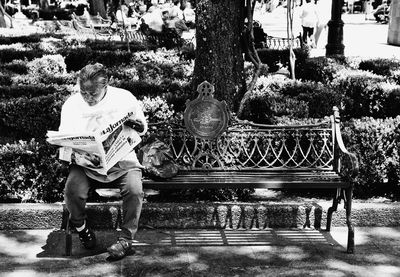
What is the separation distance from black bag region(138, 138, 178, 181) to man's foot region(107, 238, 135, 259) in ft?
2.12

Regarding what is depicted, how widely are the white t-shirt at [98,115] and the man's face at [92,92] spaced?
0.03 meters

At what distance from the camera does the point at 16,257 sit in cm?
484

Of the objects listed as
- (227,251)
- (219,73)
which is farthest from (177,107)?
(227,251)

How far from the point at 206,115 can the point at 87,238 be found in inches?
58.1

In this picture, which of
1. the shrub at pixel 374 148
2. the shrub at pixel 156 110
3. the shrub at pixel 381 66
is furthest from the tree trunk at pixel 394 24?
the shrub at pixel 374 148

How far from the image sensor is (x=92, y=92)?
4793 mm

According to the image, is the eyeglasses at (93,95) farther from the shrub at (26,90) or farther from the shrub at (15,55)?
the shrub at (15,55)

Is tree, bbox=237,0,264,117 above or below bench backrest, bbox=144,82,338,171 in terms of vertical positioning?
above

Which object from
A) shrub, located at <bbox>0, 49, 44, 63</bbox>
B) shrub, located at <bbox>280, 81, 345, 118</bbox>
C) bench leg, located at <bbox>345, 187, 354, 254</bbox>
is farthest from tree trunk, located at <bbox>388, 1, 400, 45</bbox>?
bench leg, located at <bbox>345, 187, 354, 254</bbox>

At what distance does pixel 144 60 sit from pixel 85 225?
8.60 m

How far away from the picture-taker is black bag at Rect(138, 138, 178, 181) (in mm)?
5219

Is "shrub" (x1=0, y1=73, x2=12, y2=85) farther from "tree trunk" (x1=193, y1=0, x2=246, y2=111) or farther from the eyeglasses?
the eyeglasses

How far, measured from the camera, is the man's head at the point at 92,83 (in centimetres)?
477

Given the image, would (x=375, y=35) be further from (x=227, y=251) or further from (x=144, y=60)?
(x=227, y=251)
